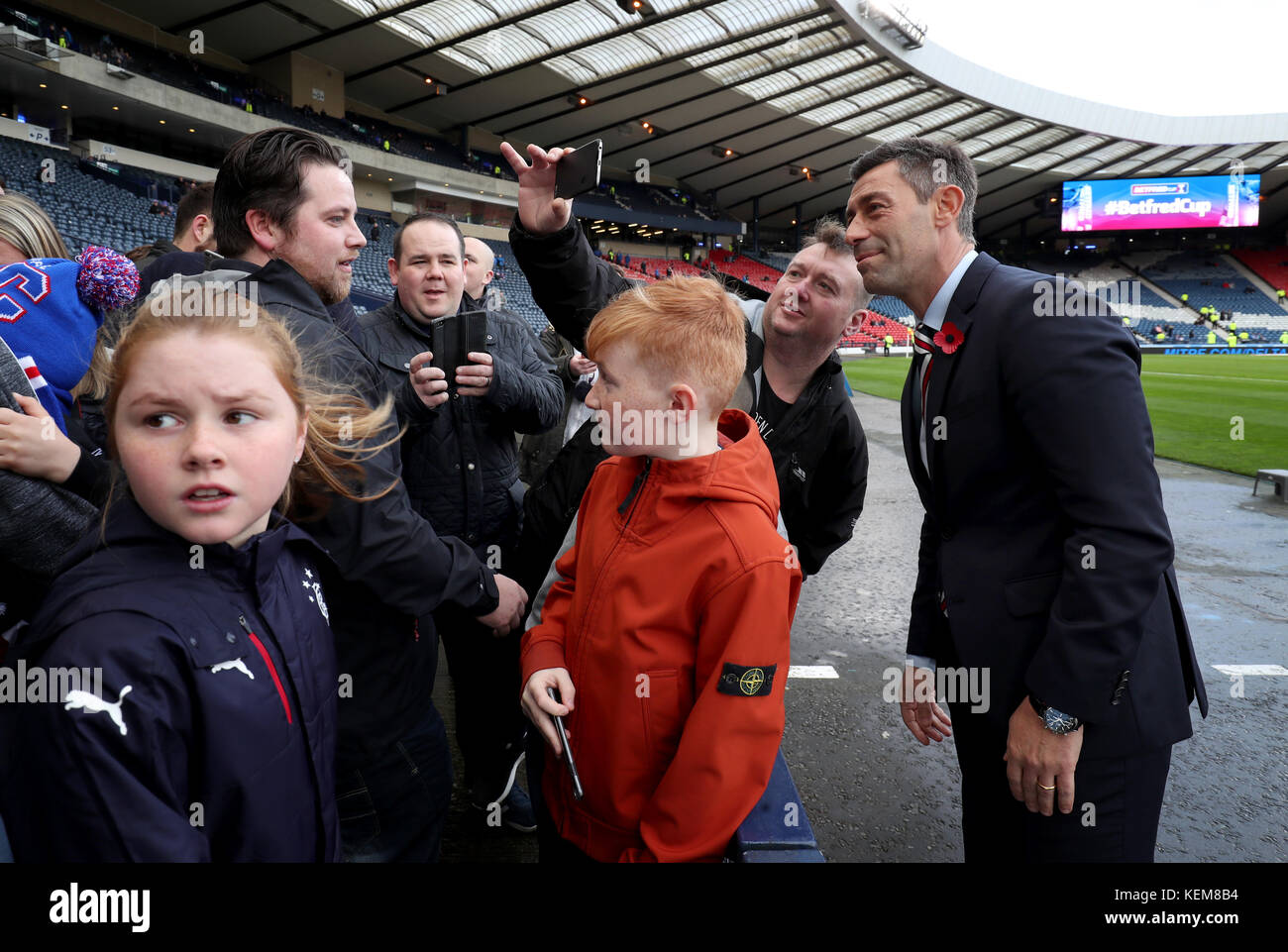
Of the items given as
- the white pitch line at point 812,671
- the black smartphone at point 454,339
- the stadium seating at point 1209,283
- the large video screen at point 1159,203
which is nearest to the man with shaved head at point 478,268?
the black smartphone at point 454,339

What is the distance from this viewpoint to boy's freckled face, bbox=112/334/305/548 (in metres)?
1.16

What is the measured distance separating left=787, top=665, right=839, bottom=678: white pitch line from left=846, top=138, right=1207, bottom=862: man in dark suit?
197 cm

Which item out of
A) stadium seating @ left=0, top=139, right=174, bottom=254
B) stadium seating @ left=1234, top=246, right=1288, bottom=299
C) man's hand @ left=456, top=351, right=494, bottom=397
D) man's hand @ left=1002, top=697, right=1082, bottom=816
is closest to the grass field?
man's hand @ left=1002, top=697, right=1082, bottom=816

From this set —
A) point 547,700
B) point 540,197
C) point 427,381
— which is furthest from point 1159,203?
point 547,700

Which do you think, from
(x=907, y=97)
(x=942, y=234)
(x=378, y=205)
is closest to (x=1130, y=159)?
(x=907, y=97)

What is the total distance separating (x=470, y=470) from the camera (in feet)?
9.12

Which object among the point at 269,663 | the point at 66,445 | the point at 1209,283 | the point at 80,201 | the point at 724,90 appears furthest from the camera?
the point at 1209,283

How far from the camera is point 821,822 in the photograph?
9.20ft

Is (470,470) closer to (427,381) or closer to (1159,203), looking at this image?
(427,381)

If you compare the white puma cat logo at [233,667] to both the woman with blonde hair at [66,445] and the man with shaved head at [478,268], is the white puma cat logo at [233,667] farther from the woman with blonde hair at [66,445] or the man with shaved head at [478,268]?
the man with shaved head at [478,268]

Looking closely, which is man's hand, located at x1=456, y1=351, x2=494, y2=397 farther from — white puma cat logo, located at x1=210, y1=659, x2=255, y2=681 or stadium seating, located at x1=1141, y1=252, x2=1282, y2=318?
stadium seating, located at x1=1141, y1=252, x2=1282, y2=318

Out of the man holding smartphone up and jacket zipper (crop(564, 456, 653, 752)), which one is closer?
jacket zipper (crop(564, 456, 653, 752))

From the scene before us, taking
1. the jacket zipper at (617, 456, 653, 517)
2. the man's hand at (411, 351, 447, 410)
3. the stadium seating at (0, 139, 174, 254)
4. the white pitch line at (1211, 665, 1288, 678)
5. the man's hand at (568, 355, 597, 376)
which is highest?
the stadium seating at (0, 139, 174, 254)

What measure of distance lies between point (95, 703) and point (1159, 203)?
64.8m
